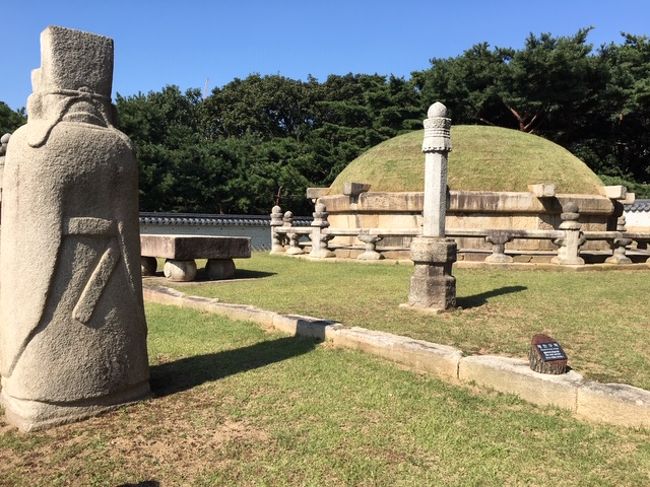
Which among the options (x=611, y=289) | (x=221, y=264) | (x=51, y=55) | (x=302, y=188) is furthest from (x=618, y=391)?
(x=302, y=188)

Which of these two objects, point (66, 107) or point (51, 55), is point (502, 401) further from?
point (51, 55)

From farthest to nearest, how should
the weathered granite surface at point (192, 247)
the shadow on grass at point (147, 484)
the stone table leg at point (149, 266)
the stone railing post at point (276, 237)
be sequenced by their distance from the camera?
the stone railing post at point (276, 237) → the stone table leg at point (149, 266) → the weathered granite surface at point (192, 247) → the shadow on grass at point (147, 484)

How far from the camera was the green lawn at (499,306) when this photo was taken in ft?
14.7

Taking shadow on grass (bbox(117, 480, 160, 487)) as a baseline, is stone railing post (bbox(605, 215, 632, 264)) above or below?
above

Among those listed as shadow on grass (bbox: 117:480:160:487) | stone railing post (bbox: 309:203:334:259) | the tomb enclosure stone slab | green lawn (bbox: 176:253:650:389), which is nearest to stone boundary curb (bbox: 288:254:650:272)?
green lawn (bbox: 176:253:650:389)

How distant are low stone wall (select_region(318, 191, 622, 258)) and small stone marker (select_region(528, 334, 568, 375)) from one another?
25.0 feet

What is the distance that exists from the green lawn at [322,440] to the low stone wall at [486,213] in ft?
26.3

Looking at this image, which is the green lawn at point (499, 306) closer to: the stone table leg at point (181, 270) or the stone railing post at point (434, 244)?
the stone railing post at point (434, 244)

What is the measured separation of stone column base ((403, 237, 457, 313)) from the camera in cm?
610

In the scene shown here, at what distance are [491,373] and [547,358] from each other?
41 centimetres

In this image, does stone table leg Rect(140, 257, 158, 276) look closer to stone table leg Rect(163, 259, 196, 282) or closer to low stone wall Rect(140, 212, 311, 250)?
stone table leg Rect(163, 259, 196, 282)

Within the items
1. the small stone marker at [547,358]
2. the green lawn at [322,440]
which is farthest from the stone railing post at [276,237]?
the small stone marker at [547,358]

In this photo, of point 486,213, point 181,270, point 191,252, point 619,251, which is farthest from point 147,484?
point 619,251

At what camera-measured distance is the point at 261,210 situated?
23.8m
